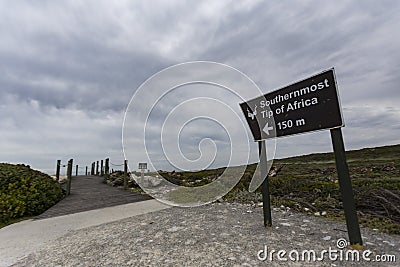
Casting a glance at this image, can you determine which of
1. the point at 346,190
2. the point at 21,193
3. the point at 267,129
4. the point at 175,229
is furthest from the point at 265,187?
the point at 21,193

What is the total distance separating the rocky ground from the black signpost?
0.43 m

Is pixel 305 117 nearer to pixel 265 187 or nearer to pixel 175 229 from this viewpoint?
pixel 265 187

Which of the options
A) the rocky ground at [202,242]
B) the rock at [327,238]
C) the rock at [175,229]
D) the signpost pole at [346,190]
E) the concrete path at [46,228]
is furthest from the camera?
the rock at [175,229]

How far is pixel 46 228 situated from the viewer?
4707 millimetres

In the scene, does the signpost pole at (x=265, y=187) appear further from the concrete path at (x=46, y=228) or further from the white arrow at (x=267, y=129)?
the concrete path at (x=46, y=228)

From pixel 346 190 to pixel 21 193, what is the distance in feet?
23.2

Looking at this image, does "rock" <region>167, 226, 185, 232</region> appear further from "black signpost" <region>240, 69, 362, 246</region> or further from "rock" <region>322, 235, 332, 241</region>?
"rock" <region>322, 235, 332, 241</region>

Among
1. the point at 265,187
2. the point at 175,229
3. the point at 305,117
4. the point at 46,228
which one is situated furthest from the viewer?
the point at 46,228

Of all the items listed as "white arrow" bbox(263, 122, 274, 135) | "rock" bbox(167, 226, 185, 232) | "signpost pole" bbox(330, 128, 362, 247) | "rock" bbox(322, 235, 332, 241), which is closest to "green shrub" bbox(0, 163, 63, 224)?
"rock" bbox(167, 226, 185, 232)

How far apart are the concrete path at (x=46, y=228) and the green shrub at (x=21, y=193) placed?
2.23 feet

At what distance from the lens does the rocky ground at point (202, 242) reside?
287cm

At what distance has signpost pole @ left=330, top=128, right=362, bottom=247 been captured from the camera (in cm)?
302

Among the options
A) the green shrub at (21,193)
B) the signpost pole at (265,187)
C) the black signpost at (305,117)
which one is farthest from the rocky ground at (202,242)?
the green shrub at (21,193)

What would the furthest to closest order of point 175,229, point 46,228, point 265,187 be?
point 46,228, point 265,187, point 175,229
